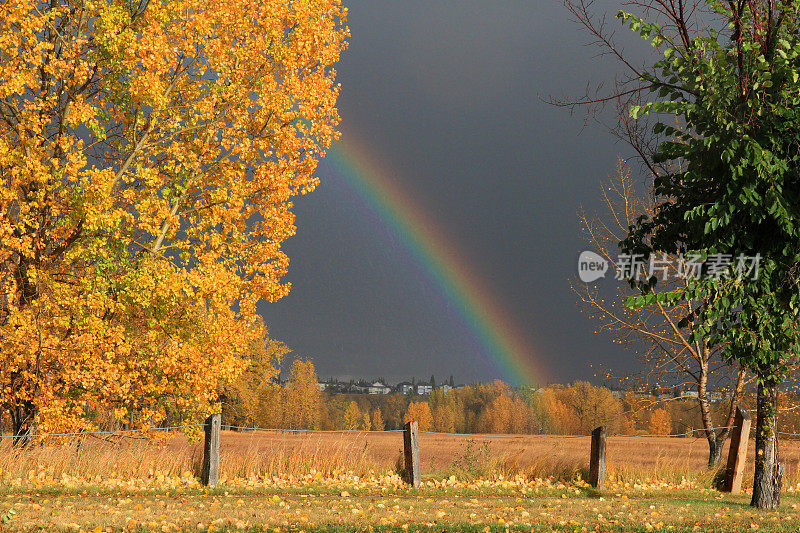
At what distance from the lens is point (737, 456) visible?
507 inches

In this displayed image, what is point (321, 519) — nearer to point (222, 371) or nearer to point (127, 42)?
point (222, 371)

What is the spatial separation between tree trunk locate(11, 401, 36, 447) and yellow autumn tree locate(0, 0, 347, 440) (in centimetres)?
5

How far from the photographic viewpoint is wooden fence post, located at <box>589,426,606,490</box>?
12.2 metres

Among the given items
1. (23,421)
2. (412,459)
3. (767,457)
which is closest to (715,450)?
(767,457)

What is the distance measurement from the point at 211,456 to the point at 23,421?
451cm

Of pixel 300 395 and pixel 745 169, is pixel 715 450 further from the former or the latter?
pixel 300 395

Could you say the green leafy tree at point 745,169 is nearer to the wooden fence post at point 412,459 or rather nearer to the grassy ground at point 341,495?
the grassy ground at point 341,495

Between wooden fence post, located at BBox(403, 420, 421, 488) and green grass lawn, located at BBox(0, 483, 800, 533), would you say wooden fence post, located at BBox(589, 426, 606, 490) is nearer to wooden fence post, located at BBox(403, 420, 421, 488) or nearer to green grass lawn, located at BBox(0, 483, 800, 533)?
green grass lawn, located at BBox(0, 483, 800, 533)

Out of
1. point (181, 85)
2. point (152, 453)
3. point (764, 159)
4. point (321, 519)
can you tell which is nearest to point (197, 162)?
point (181, 85)

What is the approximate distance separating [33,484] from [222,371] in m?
3.80

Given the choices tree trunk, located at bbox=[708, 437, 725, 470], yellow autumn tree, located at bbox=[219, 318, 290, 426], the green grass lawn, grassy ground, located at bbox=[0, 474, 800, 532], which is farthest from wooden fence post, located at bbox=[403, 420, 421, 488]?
yellow autumn tree, located at bbox=[219, 318, 290, 426]

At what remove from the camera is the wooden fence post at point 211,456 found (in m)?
11.3

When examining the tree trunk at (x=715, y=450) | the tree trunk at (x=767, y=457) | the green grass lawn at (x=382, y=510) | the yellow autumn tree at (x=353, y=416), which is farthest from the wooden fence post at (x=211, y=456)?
the yellow autumn tree at (x=353, y=416)

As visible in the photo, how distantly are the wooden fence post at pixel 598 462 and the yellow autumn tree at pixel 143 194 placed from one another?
24.0 ft
